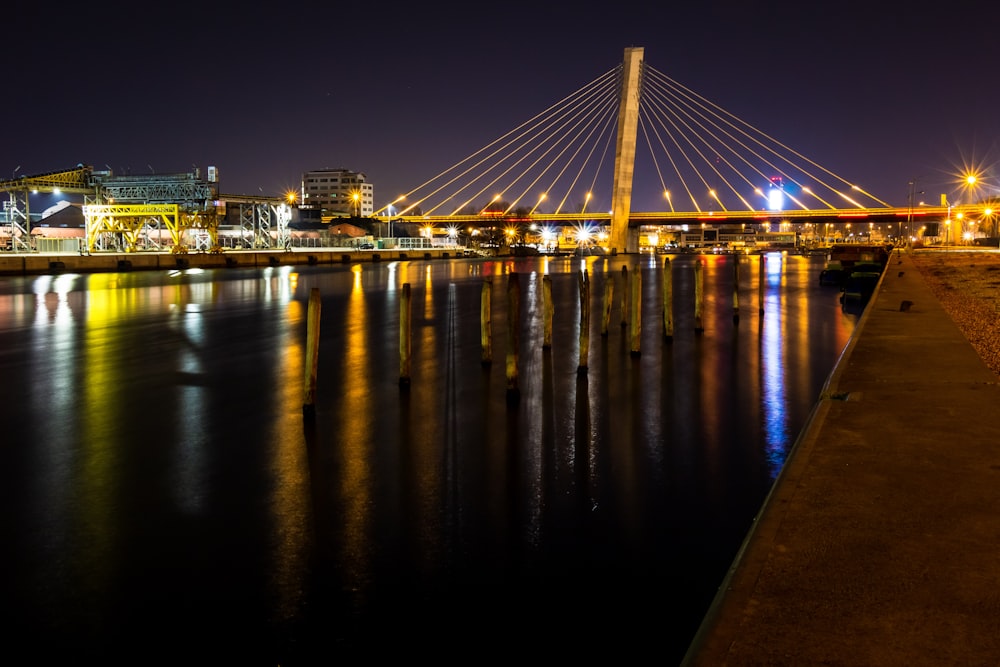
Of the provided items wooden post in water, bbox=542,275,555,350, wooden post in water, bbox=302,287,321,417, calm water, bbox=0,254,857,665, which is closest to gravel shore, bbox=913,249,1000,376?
calm water, bbox=0,254,857,665

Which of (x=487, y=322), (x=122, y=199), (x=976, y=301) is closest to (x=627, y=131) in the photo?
(x=122, y=199)

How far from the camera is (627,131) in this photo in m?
77.2

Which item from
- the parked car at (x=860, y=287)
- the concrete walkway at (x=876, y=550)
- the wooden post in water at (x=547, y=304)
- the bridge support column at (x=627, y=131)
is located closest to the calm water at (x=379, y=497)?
the wooden post in water at (x=547, y=304)

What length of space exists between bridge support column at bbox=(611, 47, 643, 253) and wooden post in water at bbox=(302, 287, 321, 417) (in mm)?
68912

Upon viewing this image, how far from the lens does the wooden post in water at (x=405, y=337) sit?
43.6 ft

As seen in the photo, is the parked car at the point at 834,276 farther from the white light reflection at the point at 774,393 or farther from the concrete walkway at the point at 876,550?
the concrete walkway at the point at 876,550

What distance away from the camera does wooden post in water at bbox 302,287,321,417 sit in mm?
11688

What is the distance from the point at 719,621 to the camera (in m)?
3.72

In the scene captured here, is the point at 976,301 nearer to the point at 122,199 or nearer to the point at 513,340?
the point at 513,340

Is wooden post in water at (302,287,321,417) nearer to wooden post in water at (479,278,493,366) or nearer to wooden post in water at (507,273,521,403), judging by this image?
wooden post in water at (507,273,521,403)

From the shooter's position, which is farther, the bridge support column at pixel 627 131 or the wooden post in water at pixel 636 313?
the bridge support column at pixel 627 131

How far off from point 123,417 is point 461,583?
24.7ft

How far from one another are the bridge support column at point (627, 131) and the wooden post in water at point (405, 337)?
66815mm

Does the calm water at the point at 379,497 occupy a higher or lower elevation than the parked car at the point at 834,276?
lower
